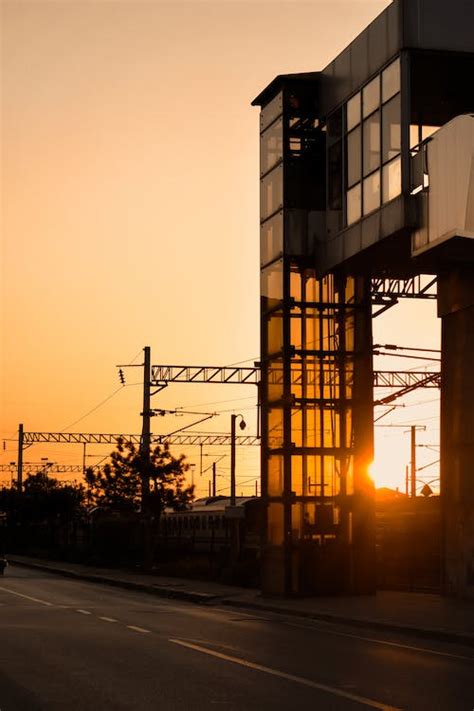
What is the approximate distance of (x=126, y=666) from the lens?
1560 cm

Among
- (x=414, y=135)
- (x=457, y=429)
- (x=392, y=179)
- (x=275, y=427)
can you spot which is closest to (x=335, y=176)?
(x=414, y=135)

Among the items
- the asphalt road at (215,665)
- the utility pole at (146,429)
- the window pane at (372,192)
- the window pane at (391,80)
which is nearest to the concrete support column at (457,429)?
the window pane at (372,192)

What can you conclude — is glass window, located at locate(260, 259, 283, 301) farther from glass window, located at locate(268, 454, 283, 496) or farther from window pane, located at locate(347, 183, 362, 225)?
glass window, located at locate(268, 454, 283, 496)

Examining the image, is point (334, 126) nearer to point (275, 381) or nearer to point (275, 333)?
point (275, 333)

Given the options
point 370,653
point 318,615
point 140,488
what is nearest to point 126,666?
point 370,653

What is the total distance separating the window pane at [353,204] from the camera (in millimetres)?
32219

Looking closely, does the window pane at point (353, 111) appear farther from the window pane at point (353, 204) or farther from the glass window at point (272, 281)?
the glass window at point (272, 281)

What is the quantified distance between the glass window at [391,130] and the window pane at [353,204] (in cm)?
161

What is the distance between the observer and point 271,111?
34.6 m

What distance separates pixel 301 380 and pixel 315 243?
3.57 meters

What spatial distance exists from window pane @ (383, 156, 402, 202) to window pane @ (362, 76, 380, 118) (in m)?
1.67

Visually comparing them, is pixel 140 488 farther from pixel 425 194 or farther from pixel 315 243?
pixel 425 194

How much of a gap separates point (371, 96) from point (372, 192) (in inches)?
91.5

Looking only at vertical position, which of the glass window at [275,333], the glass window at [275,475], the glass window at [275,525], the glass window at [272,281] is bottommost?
the glass window at [275,525]
